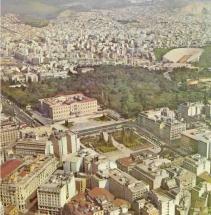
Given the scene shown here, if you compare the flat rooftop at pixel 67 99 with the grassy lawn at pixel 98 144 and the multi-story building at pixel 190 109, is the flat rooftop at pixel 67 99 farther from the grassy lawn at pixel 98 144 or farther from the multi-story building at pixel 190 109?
the multi-story building at pixel 190 109

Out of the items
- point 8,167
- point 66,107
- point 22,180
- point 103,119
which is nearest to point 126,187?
point 22,180

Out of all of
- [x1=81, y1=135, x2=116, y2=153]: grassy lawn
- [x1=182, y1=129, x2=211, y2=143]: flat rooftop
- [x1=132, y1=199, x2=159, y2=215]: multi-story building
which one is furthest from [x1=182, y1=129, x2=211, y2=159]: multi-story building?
[x1=132, y1=199, x2=159, y2=215]: multi-story building

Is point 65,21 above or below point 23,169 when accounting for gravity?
above

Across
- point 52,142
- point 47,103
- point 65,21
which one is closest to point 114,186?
point 52,142

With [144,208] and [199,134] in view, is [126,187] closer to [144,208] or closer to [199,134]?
[144,208]

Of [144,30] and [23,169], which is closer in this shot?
[23,169]

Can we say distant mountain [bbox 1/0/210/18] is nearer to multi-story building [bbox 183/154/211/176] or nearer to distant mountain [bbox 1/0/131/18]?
distant mountain [bbox 1/0/131/18]

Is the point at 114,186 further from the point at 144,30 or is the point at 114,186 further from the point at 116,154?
the point at 144,30
